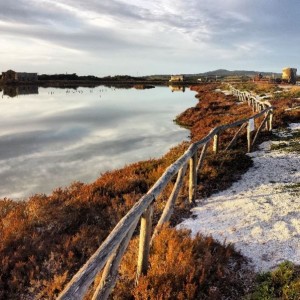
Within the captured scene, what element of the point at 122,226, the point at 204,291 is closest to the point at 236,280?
the point at 204,291

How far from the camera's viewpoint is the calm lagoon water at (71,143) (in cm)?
1535

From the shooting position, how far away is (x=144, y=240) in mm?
5594

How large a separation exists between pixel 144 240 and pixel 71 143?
18.0m

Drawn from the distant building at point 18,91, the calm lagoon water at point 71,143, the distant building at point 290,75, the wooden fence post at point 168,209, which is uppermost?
the distant building at point 290,75

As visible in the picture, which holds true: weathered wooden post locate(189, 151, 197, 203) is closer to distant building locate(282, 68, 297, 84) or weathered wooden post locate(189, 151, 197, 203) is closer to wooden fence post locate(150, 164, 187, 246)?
wooden fence post locate(150, 164, 187, 246)

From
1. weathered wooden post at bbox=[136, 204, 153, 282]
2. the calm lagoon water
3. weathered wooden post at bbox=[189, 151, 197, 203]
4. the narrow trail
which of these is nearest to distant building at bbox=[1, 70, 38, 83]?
the calm lagoon water

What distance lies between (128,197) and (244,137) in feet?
29.0

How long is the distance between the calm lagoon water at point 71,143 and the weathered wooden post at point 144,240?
8.26 meters

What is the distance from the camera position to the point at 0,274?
6.46 metres

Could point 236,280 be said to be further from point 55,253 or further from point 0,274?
point 0,274

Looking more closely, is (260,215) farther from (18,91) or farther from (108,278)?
(18,91)

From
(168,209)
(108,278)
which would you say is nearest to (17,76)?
(168,209)

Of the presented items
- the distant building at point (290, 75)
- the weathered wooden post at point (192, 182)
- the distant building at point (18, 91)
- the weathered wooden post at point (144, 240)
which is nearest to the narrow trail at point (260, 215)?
the weathered wooden post at point (192, 182)

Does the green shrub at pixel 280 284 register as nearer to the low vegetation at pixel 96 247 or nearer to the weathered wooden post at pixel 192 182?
the low vegetation at pixel 96 247
